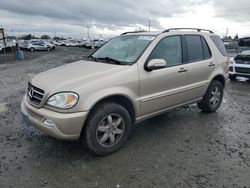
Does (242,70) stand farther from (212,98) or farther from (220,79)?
(212,98)

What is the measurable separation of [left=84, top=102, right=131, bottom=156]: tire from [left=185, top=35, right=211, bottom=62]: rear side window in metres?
1.85

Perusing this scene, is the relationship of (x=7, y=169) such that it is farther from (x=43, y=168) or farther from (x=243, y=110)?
(x=243, y=110)

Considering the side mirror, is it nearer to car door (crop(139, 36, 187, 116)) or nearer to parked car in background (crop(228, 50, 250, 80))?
car door (crop(139, 36, 187, 116))

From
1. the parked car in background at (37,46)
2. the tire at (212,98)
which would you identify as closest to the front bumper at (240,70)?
the tire at (212,98)

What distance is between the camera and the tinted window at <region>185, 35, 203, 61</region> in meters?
4.13

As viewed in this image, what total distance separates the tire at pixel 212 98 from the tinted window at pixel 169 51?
1.28 meters

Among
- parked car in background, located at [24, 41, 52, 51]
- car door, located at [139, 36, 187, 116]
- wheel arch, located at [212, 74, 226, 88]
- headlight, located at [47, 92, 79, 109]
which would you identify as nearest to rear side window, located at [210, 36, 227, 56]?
wheel arch, located at [212, 74, 226, 88]

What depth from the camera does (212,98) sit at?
486cm

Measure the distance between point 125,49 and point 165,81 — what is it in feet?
2.95

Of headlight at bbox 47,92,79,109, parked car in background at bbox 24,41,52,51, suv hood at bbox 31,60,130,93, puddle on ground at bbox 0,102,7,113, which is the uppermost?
parked car in background at bbox 24,41,52,51

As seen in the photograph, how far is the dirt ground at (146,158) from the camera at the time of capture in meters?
2.65

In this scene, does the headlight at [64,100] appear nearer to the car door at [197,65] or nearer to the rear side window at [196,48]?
the car door at [197,65]

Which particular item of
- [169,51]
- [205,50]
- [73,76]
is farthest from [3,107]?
[205,50]

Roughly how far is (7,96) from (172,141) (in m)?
5.08
